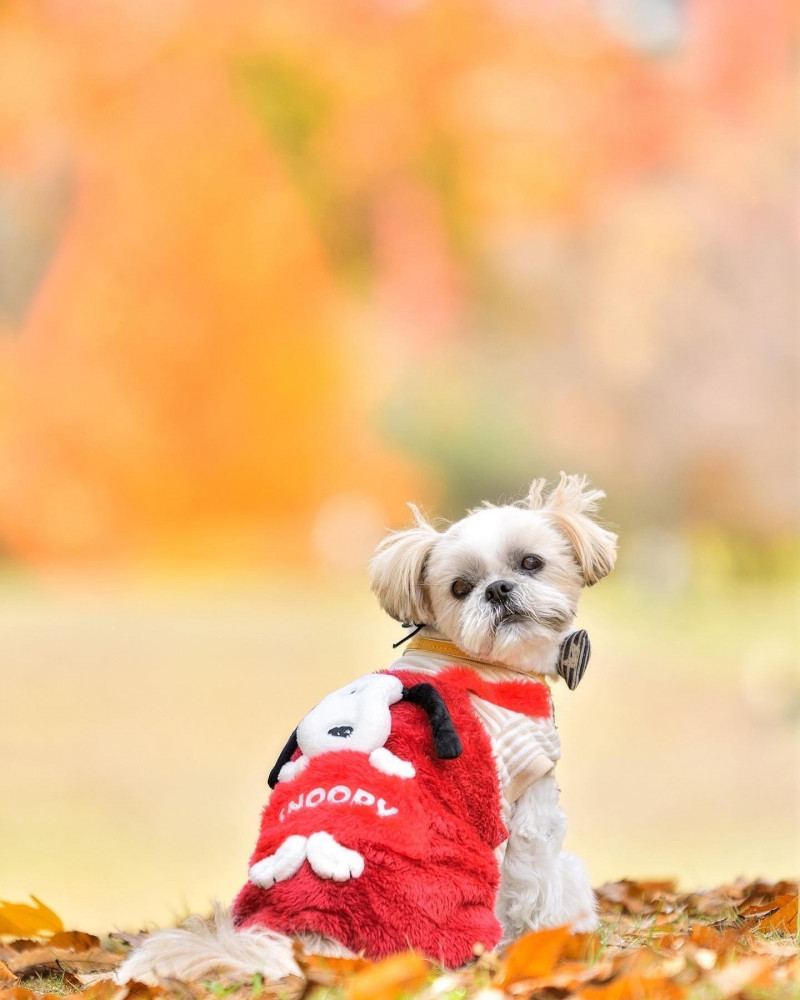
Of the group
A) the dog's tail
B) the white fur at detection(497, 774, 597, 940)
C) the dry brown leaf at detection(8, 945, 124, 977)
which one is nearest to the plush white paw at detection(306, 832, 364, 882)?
the dog's tail

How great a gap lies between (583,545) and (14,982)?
1.76 m

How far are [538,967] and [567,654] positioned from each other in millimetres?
830

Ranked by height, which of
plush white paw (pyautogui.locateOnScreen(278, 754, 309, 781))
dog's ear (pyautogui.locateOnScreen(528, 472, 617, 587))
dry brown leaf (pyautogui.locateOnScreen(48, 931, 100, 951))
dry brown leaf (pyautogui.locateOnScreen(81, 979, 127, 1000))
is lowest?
dry brown leaf (pyautogui.locateOnScreen(81, 979, 127, 1000))

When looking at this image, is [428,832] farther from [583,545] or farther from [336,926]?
[583,545]

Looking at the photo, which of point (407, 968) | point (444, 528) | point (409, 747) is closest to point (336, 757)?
point (409, 747)

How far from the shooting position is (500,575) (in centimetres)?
299

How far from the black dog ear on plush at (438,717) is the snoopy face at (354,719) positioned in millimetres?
42

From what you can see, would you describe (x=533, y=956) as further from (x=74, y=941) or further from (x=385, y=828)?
(x=74, y=941)

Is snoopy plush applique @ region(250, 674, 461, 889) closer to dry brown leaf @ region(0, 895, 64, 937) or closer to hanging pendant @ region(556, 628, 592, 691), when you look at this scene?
hanging pendant @ region(556, 628, 592, 691)

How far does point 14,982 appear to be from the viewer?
3.01 meters

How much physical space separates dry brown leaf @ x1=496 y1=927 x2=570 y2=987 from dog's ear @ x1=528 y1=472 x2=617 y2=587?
0.95 metres

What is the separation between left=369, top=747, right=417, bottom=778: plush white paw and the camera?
2.73m

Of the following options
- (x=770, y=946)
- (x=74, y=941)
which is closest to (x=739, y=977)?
(x=770, y=946)

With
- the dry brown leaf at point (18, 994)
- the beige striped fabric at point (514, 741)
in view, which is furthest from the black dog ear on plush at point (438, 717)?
the dry brown leaf at point (18, 994)
